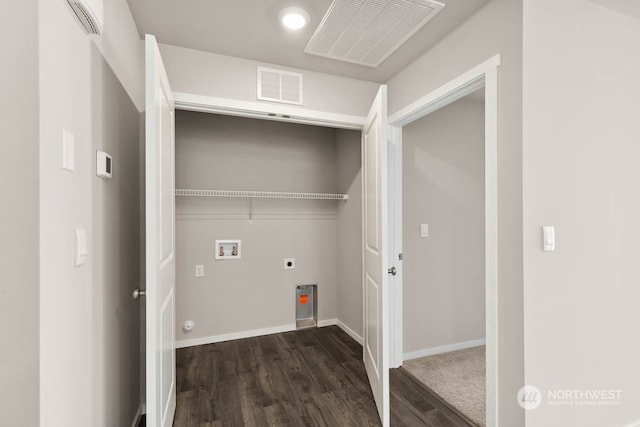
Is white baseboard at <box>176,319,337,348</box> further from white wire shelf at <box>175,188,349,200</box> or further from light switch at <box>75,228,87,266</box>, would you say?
light switch at <box>75,228,87,266</box>

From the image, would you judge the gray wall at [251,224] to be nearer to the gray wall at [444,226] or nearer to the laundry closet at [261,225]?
the laundry closet at [261,225]

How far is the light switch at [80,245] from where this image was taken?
1.03 m

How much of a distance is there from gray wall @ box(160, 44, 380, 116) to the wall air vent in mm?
1048

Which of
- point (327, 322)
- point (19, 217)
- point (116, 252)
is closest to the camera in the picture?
point (19, 217)

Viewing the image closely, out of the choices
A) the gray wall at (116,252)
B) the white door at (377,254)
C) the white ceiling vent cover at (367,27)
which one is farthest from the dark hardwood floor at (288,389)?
the white ceiling vent cover at (367,27)

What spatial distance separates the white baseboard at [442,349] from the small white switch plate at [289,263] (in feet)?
4.79

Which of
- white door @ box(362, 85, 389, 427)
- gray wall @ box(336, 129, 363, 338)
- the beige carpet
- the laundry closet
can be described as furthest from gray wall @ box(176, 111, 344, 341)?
the beige carpet

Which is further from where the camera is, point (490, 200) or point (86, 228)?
point (490, 200)

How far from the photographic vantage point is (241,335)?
3.21 m

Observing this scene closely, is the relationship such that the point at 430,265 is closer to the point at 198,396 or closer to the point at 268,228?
the point at 268,228

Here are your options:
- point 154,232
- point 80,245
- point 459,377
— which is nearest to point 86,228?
point 80,245

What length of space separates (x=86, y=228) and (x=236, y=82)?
5.20ft

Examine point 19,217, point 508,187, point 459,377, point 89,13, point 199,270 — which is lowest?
point 459,377

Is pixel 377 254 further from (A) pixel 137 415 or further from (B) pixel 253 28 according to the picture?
(A) pixel 137 415
